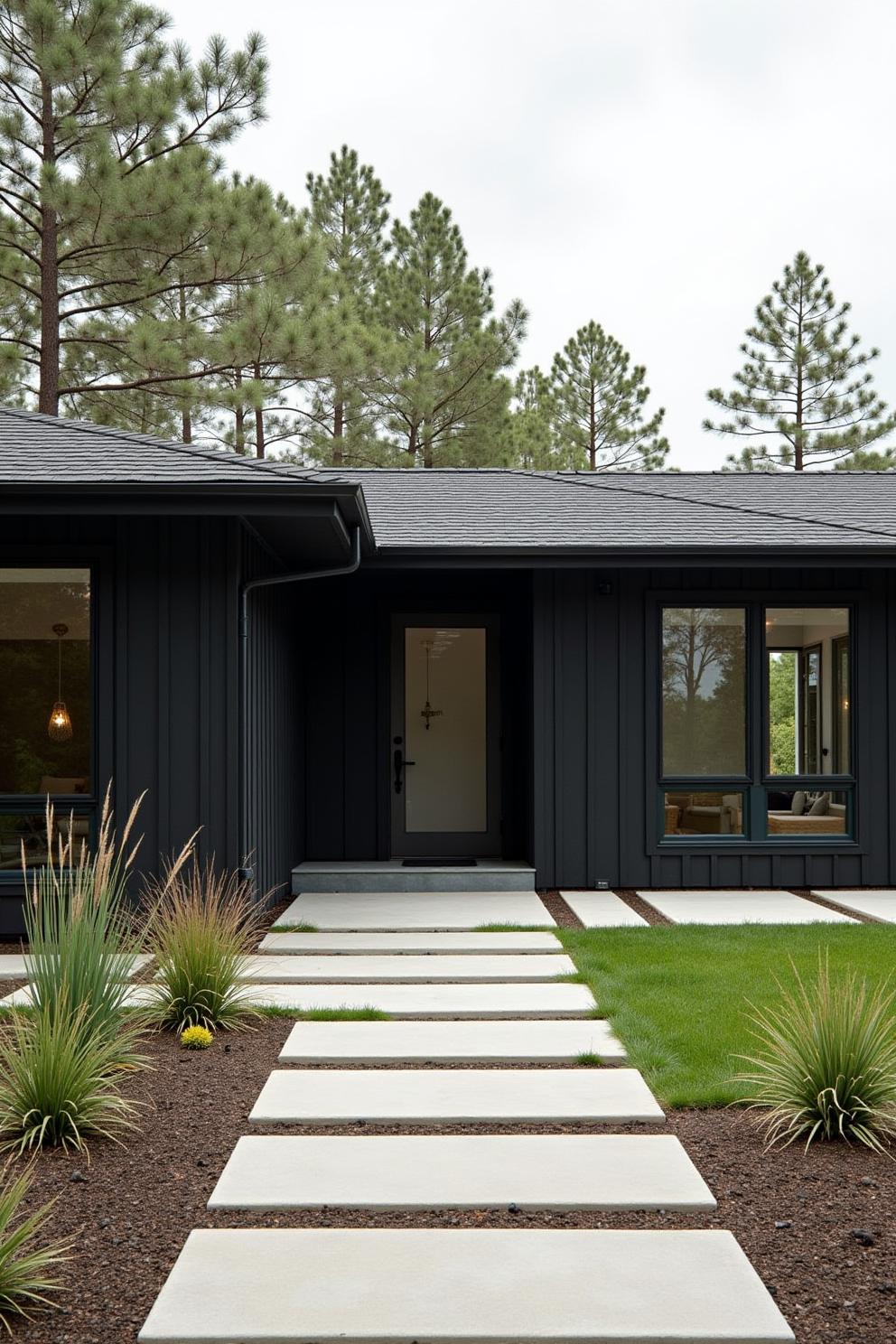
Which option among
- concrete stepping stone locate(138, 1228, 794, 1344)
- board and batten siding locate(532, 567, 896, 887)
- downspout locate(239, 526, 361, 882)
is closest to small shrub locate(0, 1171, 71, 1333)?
concrete stepping stone locate(138, 1228, 794, 1344)

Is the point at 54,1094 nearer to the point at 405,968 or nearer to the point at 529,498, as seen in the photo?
the point at 405,968

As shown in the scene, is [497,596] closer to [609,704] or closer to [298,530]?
[609,704]

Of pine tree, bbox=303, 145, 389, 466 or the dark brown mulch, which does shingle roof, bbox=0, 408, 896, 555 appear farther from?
pine tree, bbox=303, 145, 389, 466

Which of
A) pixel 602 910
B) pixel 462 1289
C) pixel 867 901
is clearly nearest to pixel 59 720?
pixel 602 910

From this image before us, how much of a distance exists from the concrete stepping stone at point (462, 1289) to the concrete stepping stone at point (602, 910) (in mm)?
4267

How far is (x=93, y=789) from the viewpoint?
695 centimetres

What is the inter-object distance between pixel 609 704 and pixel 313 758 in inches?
97.5

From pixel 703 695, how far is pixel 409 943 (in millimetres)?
3230

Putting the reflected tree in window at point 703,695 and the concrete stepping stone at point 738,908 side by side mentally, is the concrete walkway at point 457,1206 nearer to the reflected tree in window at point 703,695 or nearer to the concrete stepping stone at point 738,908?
the concrete stepping stone at point 738,908

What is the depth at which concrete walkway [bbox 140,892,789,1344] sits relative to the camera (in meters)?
2.39

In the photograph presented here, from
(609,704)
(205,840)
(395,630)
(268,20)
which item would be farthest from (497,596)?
(268,20)

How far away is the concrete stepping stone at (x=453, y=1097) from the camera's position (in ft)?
12.0

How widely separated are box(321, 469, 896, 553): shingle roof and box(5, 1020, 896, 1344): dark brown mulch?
528 cm

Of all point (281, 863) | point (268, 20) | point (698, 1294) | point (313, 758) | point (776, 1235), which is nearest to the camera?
point (698, 1294)
